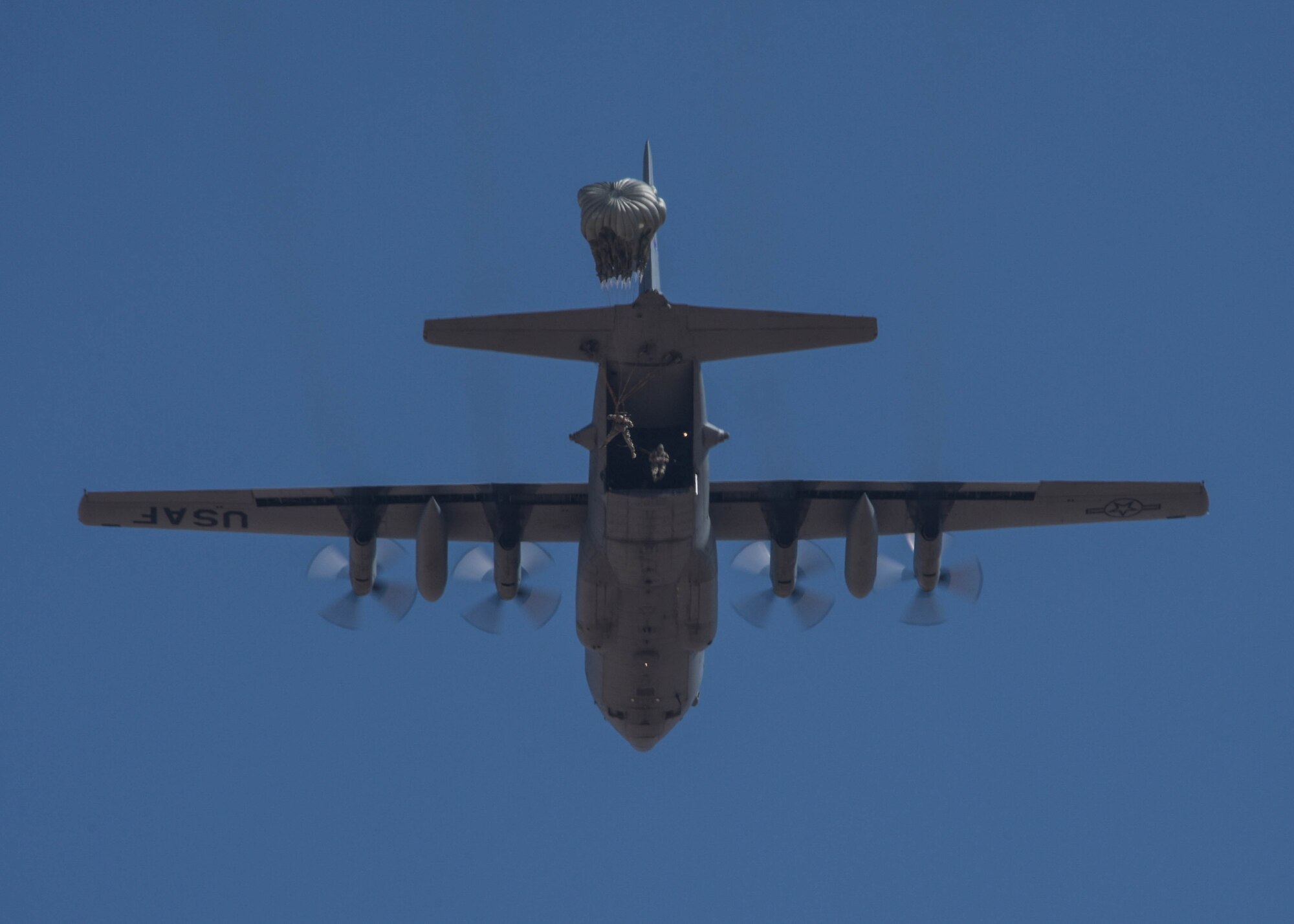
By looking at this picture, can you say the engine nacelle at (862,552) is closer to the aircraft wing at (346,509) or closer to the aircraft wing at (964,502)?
the aircraft wing at (964,502)

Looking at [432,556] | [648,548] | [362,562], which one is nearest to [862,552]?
[648,548]

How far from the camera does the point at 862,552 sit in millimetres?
40969

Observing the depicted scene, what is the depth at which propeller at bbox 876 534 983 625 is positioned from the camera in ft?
139

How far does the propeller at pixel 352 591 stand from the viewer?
1652 inches

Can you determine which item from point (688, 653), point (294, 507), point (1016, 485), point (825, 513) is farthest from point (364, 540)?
point (1016, 485)

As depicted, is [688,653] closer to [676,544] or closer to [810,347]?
[676,544]

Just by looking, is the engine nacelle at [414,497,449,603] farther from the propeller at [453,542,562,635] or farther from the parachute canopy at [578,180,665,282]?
the parachute canopy at [578,180,665,282]

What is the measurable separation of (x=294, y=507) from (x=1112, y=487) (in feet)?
60.2

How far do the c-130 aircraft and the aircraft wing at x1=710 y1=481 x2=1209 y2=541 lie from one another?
0.14 ft

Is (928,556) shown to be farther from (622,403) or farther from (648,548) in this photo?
(622,403)

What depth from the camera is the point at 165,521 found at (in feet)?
140

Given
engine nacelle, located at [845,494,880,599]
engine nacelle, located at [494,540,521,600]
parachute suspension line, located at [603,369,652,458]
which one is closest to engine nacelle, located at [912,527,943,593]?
engine nacelle, located at [845,494,880,599]

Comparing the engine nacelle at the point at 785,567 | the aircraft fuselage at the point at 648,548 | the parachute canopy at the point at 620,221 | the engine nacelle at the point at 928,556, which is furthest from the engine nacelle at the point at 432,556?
the engine nacelle at the point at 928,556

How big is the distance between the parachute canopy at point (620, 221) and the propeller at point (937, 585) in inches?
472
